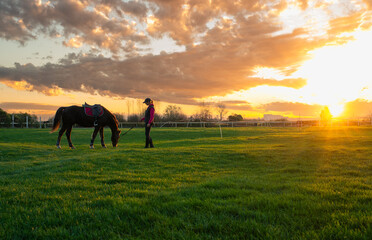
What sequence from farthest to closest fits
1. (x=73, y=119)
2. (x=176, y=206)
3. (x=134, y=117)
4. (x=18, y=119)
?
(x=134, y=117) < (x=18, y=119) < (x=73, y=119) < (x=176, y=206)

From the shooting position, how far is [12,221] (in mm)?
3545

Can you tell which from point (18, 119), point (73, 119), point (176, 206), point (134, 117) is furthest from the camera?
point (134, 117)

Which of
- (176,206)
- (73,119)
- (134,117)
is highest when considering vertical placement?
(134,117)

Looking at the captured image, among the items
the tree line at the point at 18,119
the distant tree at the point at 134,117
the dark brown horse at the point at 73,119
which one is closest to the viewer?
the dark brown horse at the point at 73,119

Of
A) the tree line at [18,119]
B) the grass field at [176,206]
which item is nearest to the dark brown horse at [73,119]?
the grass field at [176,206]

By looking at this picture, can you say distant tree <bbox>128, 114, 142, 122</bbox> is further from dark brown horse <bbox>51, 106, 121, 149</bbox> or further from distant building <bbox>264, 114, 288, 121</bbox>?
dark brown horse <bbox>51, 106, 121, 149</bbox>

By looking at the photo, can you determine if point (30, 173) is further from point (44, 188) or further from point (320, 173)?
point (320, 173)

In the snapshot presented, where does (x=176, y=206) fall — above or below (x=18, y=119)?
below

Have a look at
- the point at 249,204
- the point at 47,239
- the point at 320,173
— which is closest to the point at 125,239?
the point at 47,239

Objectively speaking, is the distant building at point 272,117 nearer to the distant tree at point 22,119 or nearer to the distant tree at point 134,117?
the distant tree at point 134,117

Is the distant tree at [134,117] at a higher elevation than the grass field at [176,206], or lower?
higher

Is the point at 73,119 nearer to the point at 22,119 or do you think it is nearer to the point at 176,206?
the point at 176,206

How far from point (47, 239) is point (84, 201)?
4.11 ft

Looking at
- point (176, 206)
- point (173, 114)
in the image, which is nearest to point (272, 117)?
point (173, 114)
